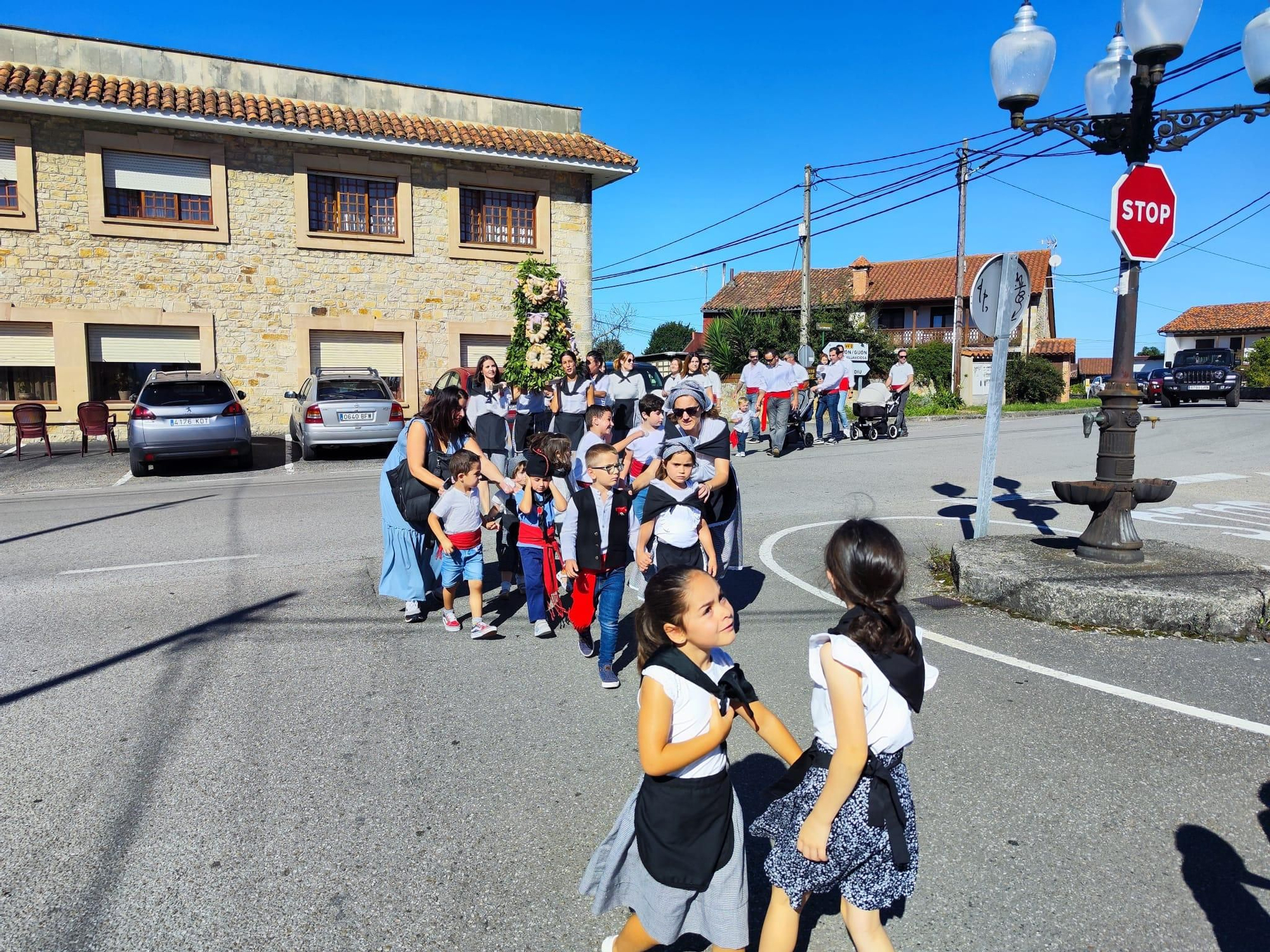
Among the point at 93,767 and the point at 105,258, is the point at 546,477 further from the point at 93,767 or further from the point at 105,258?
the point at 105,258

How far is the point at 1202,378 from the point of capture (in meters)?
29.1

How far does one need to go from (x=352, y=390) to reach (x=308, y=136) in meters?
6.90

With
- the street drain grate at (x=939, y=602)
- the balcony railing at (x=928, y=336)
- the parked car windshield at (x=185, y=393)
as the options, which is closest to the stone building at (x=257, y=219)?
the parked car windshield at (x=185, y=393)

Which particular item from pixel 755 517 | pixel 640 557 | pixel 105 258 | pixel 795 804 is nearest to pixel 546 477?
pixel 640 557

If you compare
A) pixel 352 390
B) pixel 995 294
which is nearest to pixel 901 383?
pixel 352 390

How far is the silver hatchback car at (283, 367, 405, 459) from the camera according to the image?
1487 centimetres

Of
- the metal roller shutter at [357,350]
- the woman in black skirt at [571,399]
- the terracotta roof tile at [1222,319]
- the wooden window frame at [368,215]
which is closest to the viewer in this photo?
the woman in black skirt at [571,399]

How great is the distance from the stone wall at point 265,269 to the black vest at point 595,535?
16.7 m

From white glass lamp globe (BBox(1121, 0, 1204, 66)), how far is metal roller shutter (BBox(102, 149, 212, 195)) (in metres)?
18.1

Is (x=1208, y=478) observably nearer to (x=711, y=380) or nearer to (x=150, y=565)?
(x=711, y=380)

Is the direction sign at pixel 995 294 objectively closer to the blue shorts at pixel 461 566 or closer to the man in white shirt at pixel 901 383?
the blue shorts at pixel 461 566

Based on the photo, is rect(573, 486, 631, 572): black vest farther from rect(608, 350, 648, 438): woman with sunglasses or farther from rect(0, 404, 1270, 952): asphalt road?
rect(608, 350, 648, 438): woman with sunglasses

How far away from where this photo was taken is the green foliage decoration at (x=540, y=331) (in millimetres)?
17188

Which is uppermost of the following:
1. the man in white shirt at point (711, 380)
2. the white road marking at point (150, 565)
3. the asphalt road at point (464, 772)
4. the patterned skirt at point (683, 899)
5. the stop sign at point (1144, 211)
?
the stop sign at point (1144, 211)
